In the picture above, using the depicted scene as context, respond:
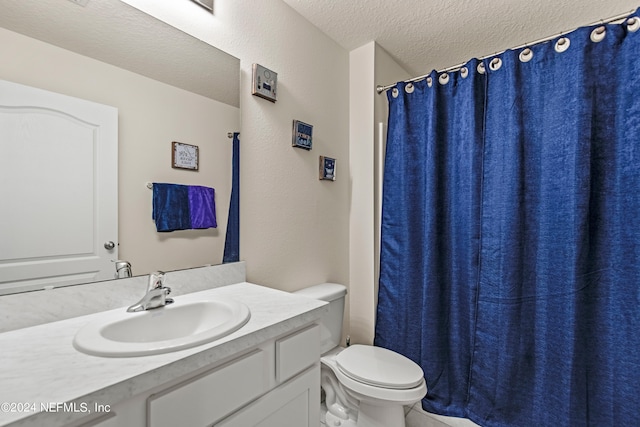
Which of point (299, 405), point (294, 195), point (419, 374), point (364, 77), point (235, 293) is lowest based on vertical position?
point (419, 374)

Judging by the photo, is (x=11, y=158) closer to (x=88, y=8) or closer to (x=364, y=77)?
(x=88, y=8)

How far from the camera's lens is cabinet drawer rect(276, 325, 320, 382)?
804mm

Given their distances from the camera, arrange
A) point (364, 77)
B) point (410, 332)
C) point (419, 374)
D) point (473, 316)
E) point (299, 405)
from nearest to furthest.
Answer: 1. point (299, 405)
2. point (419, 374)
3. point (473, 316)
4. point (410, 332)
5. point (364, 77)

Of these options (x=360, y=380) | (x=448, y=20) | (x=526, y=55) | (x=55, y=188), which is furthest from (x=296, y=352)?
(x=448, y=20)

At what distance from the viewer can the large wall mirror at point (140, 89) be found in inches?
31.8

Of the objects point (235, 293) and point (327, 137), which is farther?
point (327, 137)

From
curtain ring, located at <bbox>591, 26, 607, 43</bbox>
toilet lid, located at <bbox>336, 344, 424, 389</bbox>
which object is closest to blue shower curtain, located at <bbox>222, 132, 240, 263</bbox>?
toilet lid, located at <bbox>336, 344, 424, 389</bbox>

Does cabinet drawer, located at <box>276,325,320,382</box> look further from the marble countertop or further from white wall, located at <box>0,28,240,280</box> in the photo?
white wall, located at <box>0,28,240,280</box>

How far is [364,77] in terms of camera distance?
186 centimetres

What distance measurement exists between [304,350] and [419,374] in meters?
0.71

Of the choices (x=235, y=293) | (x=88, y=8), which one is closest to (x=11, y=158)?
(x=88, y=8)

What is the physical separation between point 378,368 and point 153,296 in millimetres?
994

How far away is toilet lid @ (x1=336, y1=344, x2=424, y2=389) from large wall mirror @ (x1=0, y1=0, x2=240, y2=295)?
775 millimetres

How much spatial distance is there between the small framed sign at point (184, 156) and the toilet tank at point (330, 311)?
0.80 meters
